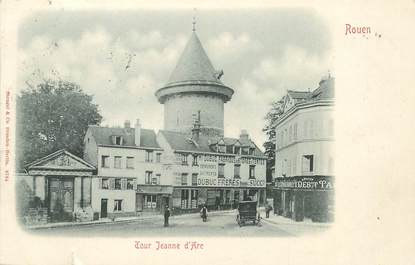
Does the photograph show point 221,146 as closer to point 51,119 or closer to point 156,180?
point 156,180

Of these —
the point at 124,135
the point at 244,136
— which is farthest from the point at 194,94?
the point at 124,135

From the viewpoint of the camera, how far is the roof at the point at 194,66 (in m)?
3.42

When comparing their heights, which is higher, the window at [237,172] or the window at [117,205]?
the window at [237,172]

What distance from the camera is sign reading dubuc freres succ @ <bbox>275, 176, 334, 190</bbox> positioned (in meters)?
3.42

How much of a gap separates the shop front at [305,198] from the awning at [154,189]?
79 cm

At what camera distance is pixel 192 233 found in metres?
3.39

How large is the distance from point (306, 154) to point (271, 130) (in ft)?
0.99

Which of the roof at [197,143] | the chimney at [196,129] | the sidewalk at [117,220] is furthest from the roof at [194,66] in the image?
the sidewalk at [117,220]

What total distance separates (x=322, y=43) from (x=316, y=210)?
117cm

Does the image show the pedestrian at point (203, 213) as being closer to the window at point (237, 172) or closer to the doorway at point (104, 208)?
the window at point (237, 172)

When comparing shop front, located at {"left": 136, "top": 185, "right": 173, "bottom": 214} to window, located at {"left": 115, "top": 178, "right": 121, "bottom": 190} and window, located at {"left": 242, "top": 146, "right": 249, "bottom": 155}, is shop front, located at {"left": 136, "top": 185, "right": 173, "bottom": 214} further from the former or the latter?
window, located at {"left": 242, "top": 146, "right": 249, "bottom": 155}

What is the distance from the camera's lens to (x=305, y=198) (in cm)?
352

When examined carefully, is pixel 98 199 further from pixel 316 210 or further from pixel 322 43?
pixel 322 43

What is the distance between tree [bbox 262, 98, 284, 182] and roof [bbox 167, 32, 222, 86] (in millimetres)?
426
